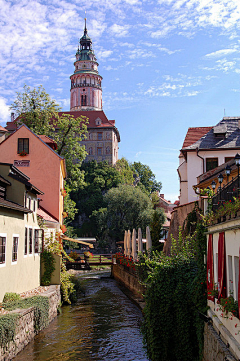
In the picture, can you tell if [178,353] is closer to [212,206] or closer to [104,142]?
[212,206]

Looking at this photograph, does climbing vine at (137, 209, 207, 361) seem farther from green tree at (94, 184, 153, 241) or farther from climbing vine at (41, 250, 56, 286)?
green tree at (94, 184, 153, 241)

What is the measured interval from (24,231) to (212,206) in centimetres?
852

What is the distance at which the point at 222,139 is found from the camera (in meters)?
29.1

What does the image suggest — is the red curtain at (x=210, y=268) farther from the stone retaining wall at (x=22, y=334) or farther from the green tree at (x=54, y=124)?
the green tree at (x=54, y=124)

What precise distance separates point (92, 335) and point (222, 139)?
18644 millimetres

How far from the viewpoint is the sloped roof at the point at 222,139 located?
2856cm

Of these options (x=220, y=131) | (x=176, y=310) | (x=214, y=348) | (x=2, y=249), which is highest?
(x=220, y=131)

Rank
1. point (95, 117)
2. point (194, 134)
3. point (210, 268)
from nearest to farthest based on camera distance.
→ 1. point (210, 268)
2. point (194, 134)
3. point (95, 117)

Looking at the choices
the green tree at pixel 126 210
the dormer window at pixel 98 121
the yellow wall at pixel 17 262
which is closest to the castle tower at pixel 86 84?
the dormer window at pixel 98 121

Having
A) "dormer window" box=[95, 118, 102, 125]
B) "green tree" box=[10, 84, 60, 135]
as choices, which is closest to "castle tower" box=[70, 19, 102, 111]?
"dormer window" box=[95, 118, 102, 125]

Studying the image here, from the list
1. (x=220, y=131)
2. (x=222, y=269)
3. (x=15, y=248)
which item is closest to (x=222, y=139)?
(x=220, y=131)

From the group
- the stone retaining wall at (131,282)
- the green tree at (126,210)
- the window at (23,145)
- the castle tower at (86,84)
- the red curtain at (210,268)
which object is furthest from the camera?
the castle tower at (86,84)

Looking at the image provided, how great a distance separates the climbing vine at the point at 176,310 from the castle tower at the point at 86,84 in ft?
330

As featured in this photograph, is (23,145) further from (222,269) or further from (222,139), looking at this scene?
(222,269)
